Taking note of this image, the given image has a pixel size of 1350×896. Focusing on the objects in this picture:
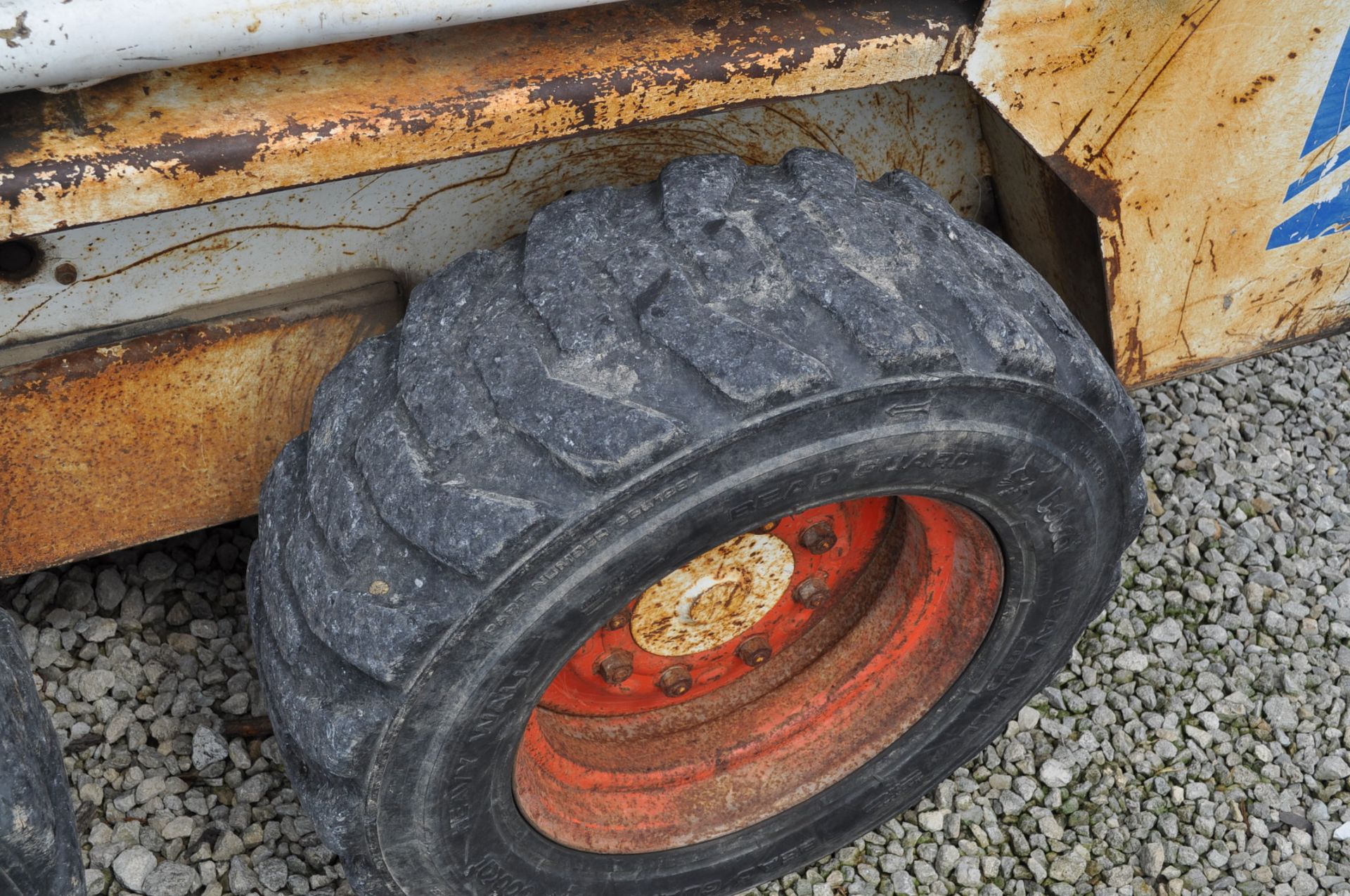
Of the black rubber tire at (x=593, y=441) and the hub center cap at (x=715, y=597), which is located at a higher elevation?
the black rubber tire at (x=593, y=441)

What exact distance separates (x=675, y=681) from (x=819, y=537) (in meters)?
0.28

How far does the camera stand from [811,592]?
1800 mm

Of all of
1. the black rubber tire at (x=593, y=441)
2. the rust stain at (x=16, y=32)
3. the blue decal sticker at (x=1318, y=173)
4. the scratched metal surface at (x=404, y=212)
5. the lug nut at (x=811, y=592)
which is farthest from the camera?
the lug nut at (x=811, y=592)

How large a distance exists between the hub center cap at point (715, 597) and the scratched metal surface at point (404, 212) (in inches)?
19.2

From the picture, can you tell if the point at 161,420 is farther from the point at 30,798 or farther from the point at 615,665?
the point at 615,665

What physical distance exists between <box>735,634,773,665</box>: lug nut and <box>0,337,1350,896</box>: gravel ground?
0.35 m

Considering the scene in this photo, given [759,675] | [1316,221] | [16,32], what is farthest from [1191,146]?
[16,32]

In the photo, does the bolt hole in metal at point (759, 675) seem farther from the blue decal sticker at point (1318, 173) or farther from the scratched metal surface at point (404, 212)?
the blue decal sticker at point (1318, 173)

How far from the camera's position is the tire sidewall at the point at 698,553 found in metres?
1.28

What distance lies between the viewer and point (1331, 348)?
2.79 m

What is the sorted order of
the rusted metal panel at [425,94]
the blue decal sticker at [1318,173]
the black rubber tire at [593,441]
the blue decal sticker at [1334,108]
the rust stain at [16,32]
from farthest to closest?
1. the blue decal sticker at [1318,173]
2. the blue decal sticker at [1334,108]
3. the black rubber tire at [593,441]
4. the rusted metal panel at [425,94]
5. the rust stain at [16,32]

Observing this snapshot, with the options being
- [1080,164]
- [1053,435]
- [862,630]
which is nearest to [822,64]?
[1080,164]

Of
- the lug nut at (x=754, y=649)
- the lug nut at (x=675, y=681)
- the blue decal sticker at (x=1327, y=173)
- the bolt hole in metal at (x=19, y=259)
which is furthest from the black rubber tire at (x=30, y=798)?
the blue decal sticker at (x=1327, y=173)

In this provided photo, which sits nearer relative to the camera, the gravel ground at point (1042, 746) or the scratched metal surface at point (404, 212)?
the scratched metal surface at point (404, 212)
